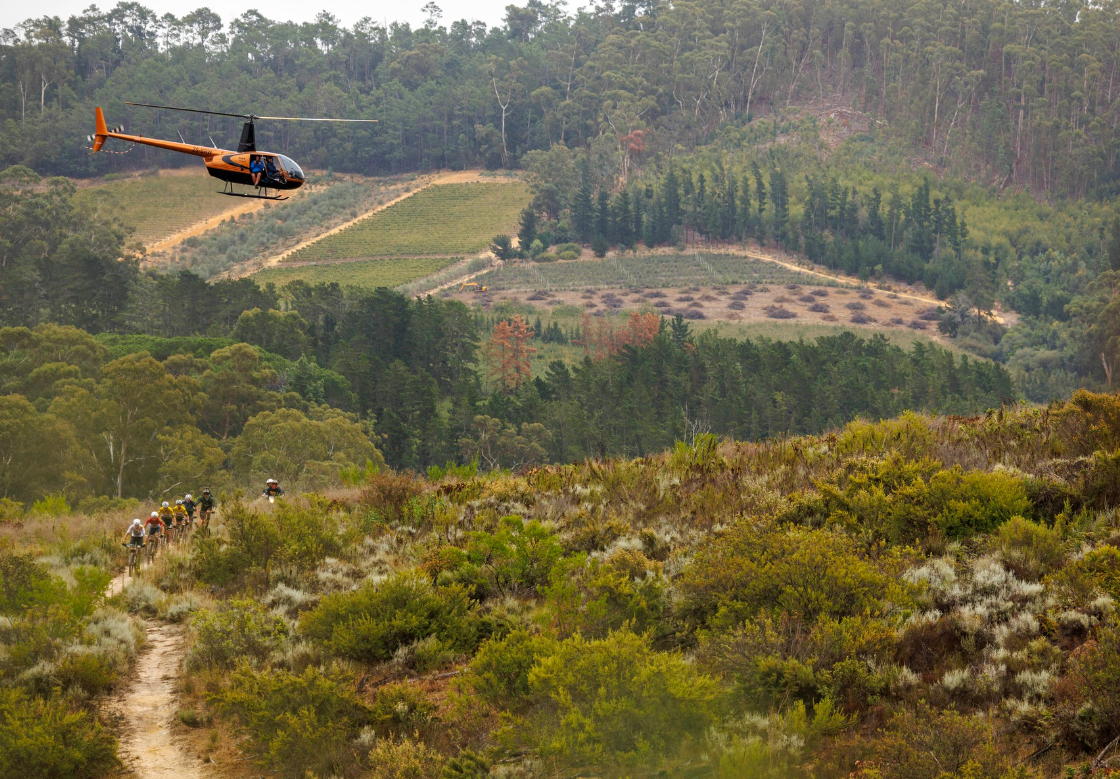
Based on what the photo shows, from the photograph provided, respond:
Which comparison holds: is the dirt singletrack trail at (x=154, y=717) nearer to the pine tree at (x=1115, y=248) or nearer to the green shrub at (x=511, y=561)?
the green shrub at (x=511, y=561)

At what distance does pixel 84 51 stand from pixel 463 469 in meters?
173

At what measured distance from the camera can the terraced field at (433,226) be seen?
119500mm

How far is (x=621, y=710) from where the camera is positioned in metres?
6.84

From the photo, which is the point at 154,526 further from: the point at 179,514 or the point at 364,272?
the point at 364,272

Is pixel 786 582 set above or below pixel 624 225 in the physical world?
above

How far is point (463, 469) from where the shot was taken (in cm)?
1511

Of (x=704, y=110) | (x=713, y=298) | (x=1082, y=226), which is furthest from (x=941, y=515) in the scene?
(x=704, y=110)

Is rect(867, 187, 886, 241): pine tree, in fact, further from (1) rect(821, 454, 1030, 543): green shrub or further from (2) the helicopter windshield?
(1) rect(821, 454, 1030, 543): green shrub

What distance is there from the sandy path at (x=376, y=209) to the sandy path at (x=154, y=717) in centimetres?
9837

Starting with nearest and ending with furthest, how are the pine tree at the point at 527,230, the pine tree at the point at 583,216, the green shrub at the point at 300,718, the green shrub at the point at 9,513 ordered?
the green shrub at the point at 300,718
the green shrub at the point at 9,513
the pine tree at the point at 583,216
the pine tree at the point at 527,230

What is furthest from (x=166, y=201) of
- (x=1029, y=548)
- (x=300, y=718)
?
(x=1029, y=548)

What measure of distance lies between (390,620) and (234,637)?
1814 millimetres

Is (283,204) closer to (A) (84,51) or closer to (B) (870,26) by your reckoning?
(A) (84,51)

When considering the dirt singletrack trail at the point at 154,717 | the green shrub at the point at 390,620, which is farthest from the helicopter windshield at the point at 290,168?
the green shrub at the point at 390,620
